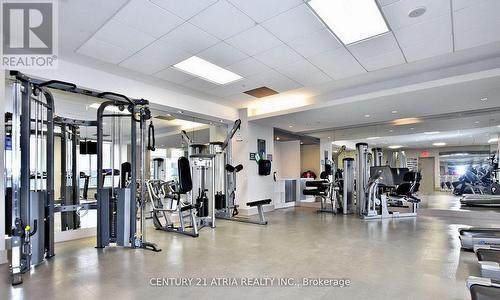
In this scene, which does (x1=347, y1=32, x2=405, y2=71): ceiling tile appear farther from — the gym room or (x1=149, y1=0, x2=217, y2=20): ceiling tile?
(x1=149, y1=0, x2=217, y2=20): ceiling tile

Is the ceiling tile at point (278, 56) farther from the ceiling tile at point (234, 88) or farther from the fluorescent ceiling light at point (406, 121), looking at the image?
the fluorescent ceiling light at point (406, 121)

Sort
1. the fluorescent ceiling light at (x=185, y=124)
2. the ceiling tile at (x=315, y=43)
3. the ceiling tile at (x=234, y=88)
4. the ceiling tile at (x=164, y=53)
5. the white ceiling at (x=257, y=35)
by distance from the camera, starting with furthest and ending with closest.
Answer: the fluorescent ceiling light at (x=185, y=124) < the ceiling tile at (x=234, y=88) < the ceiling tile at (x=164, y=53) < the ceiling tile at (x=315, y=43) < the white ceiling at (x=257, y=35)

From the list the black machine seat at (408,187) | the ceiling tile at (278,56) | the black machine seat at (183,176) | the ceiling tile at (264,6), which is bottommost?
the black machine seat at (408,187)

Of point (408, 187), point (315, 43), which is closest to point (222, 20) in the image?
point (315, 43)

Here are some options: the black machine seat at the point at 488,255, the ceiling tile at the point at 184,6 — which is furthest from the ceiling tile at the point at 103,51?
the black machine seat at the point at 488,255

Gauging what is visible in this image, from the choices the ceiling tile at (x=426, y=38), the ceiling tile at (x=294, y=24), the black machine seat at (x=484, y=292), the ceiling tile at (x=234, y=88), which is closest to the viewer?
the black machine seat at (x=484, y=292)

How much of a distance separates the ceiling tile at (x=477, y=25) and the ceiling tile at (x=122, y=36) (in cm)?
388

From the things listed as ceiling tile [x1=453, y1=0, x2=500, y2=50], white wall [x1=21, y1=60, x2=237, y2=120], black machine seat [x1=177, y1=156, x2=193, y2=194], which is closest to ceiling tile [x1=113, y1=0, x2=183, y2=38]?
white wall [x1=21, y1=60, x2=237, y2=120]

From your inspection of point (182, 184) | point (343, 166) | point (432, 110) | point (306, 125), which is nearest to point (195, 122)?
point (182, 184)

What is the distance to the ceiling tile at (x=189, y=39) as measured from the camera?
11.5 ft

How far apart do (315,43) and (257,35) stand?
86 cm

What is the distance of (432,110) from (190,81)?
5.53m

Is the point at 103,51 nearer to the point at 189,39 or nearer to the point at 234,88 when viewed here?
the point at 189,39

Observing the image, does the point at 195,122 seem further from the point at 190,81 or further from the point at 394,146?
the point at 394,146
